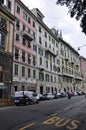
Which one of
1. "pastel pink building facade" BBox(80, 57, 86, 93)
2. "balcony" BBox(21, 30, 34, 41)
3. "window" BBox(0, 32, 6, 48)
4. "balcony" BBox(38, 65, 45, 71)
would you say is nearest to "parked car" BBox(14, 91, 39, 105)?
"window" BBox(0, 32, 6, 48)

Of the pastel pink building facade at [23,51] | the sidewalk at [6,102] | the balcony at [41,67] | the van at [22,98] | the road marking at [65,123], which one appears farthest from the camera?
the balcony at [41,67]

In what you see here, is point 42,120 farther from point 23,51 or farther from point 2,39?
point 23,51

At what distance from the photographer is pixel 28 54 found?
161 ft

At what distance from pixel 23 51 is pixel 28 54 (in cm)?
257

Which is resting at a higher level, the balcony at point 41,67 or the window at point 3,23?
the window at point 3,23

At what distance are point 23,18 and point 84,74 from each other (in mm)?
71391

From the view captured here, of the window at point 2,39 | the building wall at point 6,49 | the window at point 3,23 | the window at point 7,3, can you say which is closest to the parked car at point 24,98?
the building wall at point 6,49

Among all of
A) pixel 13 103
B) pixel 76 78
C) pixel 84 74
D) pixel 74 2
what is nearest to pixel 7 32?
pixel 13 103

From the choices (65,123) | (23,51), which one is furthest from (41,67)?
(65,123)

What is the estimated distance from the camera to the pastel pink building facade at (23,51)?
4306cm

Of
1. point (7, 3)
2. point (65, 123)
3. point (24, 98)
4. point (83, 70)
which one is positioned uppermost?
point (7, 3)

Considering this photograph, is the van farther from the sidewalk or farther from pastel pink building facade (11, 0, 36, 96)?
pastel pink building facade (11, 0, 36, 96)

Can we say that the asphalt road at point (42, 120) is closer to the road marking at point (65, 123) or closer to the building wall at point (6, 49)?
the road marking at point (65, 123)

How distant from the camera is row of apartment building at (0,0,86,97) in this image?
38.0m
